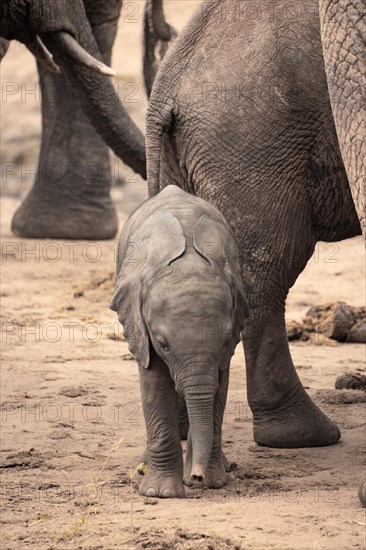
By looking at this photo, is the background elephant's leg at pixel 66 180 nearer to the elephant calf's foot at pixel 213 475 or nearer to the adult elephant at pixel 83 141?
the adult elephant at pixel 83 141

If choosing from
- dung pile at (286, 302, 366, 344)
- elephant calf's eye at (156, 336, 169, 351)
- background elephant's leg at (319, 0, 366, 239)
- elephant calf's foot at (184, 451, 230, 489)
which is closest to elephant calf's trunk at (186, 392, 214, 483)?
elephant calf's eye at (156, 336, 169, 351)

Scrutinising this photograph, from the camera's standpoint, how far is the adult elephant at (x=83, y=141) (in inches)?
272

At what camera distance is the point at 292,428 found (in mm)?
4875

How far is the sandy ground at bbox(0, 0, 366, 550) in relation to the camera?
370 centimetres

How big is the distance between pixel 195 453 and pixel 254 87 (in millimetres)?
1389

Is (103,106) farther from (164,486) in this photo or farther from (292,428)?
(164,486)

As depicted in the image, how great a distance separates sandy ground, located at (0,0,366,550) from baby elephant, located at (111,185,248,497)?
13 cm

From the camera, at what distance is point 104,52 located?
8.66 meters

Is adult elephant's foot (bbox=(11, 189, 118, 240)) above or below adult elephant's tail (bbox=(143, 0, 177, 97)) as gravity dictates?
below

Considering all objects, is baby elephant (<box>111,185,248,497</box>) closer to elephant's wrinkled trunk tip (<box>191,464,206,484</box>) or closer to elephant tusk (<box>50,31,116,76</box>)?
elephant's wrinkled trunk tip (<box>191,464,206,484</box>)

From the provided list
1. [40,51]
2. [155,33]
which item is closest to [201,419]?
[40,51]

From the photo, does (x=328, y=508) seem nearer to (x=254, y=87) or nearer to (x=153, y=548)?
(x=153, y=548)

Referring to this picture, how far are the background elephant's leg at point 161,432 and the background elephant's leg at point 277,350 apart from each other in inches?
28.5

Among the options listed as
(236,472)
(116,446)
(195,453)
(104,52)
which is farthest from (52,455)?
(104,52)
